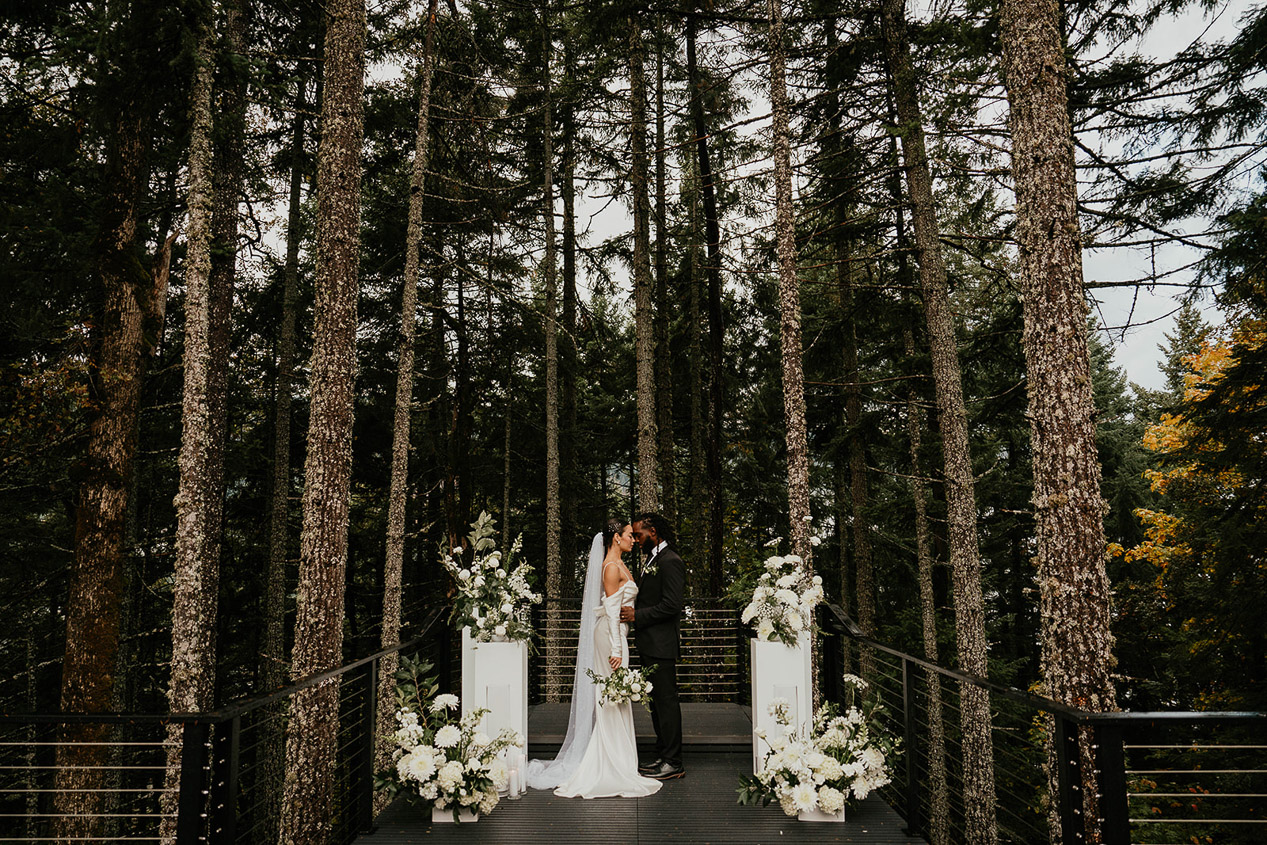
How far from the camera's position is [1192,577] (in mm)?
12570

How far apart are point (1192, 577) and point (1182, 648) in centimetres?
207

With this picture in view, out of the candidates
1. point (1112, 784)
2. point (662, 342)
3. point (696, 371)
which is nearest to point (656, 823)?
point (1112, 784)

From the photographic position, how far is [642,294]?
1189 cm

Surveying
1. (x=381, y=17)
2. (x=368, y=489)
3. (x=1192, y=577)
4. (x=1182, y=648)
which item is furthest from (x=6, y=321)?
(x=1182, y=648)

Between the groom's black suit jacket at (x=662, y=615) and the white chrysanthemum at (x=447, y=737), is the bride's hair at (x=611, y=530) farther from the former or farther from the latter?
the white chrysanthemum at (x=447, y=737)

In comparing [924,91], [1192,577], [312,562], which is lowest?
[1192,577]

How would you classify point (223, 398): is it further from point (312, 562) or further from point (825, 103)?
point (825, 103)

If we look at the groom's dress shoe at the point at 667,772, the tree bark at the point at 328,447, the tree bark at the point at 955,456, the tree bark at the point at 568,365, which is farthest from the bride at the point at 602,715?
the tree bark at the point at 568,365

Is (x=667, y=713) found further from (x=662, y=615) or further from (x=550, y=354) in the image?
A: (x=550, y=354)

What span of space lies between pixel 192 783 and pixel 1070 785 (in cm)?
429

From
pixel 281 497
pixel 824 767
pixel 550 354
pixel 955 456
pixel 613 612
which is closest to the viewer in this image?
pixel 824 767

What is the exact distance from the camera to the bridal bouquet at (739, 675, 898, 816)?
4926 millimetres

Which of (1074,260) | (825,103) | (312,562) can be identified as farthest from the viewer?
(825,103)

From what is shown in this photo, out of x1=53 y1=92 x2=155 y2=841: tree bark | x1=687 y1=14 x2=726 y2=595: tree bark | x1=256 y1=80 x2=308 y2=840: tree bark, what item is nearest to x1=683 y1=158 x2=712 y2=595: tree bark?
x1=687 y1=14 x2=726 y2=595: tree bark
